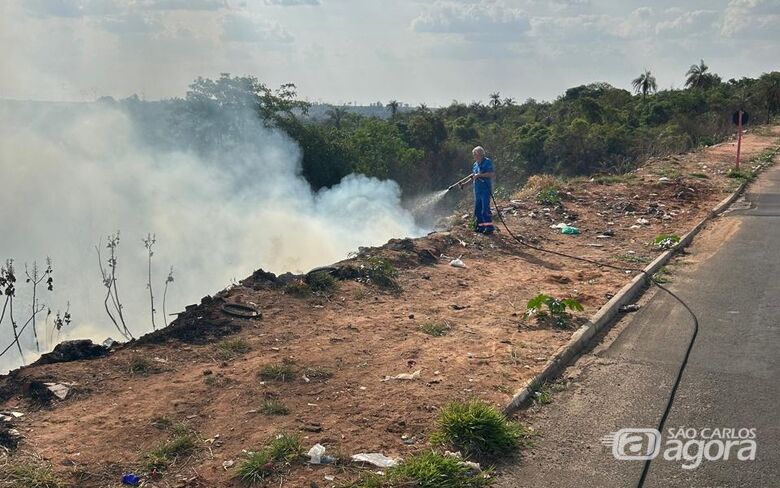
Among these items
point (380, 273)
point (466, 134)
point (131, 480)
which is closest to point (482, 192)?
point (380, 273)

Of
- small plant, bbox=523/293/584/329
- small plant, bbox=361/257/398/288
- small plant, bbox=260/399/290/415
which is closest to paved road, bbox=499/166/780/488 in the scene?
small plant, bbox=523/293/584/329

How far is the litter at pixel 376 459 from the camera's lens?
4.09 meters

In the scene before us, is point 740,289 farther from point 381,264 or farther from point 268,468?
point 268,468

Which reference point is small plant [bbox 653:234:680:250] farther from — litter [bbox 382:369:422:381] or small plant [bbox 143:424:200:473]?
small plant [bbox 143:424:200:473]

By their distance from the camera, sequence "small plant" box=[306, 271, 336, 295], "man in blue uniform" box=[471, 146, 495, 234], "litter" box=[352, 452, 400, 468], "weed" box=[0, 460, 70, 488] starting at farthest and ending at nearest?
"man in blue uniform" box=[471, 146, 495, 234]
"small plant" box=[306, 271, 336, 295]
"litter" box=[352, 452, 400, 468]
"weed" box=[0, 460, 70, 488]

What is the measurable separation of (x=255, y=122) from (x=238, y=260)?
36.8ft

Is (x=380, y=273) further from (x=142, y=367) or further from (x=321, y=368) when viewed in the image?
(x=142, y=367)

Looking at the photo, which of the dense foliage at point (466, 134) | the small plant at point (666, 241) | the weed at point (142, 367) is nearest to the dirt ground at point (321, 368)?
the weed at point (142, 367)

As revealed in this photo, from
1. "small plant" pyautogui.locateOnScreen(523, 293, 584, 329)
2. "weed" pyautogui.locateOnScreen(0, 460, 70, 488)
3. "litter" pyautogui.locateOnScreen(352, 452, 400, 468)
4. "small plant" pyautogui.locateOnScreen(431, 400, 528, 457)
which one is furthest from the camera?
"small plant" pyautogui.locateOnScreen(523, 293, 584, 329)

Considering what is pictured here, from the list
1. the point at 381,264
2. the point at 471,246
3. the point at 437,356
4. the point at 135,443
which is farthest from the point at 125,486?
the point at 471,246

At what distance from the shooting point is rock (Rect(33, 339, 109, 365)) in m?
5.61

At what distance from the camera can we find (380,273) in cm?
806

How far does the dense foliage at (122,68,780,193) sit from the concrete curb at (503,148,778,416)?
13.5 m

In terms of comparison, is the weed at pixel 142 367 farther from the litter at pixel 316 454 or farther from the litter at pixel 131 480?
the litter at pixel 316 454
